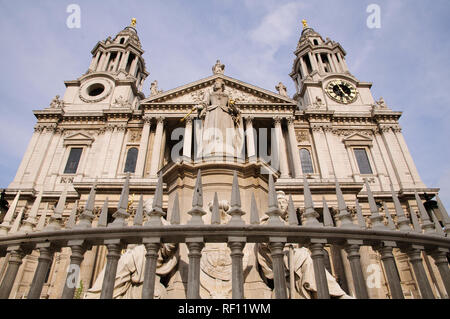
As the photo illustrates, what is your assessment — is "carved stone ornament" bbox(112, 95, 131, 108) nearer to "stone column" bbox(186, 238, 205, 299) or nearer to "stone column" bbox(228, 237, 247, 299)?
"stone column" bbox(186, 238, 205, 299)

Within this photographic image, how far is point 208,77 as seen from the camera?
30.8 metres

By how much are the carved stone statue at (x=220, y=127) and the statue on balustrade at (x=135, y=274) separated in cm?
269

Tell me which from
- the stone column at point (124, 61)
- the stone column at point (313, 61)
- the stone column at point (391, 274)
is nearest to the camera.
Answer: the stone column at point (391, 274)

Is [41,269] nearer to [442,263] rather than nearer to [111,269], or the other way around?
[111,269]

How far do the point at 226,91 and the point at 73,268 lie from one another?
2840 centimetres

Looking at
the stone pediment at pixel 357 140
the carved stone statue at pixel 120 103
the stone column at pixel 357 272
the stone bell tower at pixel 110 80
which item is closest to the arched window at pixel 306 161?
the stone pediment at pixel 357 140

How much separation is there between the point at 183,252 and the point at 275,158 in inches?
928

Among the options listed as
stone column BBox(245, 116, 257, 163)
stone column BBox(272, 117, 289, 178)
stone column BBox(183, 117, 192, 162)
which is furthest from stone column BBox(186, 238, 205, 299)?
stone column BBox(272, 117, 289, 178)

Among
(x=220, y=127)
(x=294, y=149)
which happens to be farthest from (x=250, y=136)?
(x=220, y=127)

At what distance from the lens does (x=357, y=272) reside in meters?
3.45

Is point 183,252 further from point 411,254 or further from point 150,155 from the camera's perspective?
point 150,155

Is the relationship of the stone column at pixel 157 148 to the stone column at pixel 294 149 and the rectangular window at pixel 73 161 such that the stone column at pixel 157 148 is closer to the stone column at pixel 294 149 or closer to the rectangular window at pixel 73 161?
the rectangular window at pixel 73 161

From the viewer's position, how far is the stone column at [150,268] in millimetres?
3139
